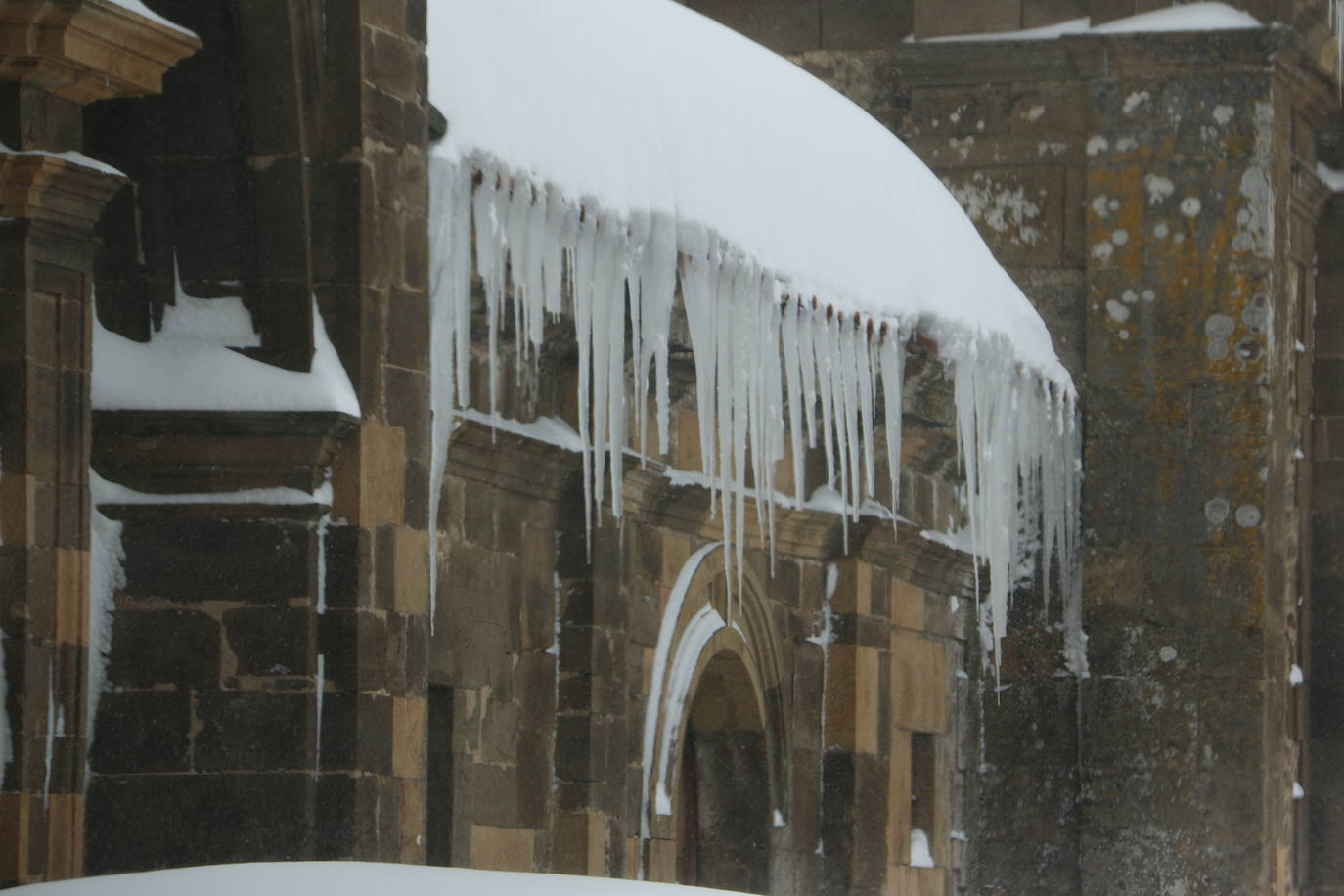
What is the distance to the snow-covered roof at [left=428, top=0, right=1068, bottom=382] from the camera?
8656 millimetres

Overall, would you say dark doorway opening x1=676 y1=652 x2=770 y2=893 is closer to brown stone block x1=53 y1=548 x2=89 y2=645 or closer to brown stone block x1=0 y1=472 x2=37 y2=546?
brown stone block x1=53 y1=548 x2=89 y2=645

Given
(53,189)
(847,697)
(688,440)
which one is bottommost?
(847,697)

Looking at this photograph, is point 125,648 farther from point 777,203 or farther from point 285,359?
point 777,203

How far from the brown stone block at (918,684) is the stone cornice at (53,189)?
7.47 m

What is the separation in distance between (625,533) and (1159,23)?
17.6 feet

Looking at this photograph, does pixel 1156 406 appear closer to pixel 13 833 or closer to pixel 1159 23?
pixel 1159 23

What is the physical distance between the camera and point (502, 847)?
988 cm

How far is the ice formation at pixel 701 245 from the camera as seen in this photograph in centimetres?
842

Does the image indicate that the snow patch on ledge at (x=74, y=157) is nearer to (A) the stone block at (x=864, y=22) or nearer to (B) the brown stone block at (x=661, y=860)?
(B) the brown stone block at (x=661, y=860)

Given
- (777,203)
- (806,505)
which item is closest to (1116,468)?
(806,505)

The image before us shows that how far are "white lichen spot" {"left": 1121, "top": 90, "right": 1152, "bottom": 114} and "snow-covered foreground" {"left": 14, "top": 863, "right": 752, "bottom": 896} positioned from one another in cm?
905

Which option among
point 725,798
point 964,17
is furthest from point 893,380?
point 964,17

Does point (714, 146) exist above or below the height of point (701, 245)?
above

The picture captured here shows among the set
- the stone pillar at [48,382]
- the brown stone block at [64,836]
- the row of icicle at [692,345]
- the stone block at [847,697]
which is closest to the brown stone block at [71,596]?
the stone pillar at [48,382]
